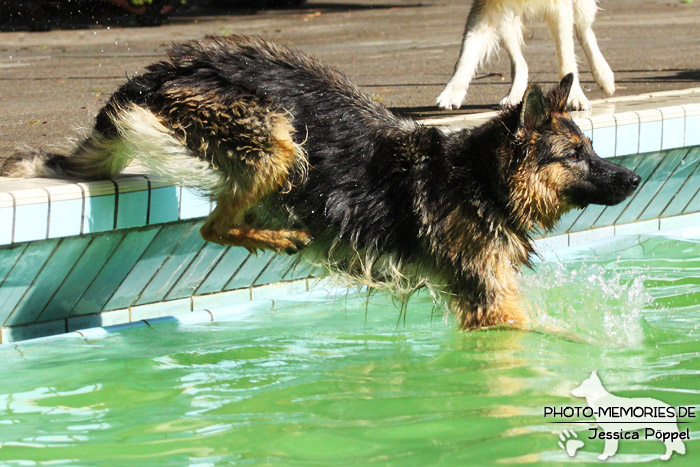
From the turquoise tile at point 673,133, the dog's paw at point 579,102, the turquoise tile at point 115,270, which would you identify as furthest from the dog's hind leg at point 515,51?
the turquoise tile at point 115,270

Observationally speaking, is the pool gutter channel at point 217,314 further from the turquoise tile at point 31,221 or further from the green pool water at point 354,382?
the turquoise tile at point 31,221

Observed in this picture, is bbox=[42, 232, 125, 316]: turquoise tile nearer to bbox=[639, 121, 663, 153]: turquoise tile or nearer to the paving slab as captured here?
the paving slab

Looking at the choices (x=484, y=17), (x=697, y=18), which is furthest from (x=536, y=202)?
(x=697, y=18)

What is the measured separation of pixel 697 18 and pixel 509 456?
13.2 m

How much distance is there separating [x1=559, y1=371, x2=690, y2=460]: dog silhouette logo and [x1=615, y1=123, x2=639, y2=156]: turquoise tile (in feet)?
8.74

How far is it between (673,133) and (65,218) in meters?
4.18

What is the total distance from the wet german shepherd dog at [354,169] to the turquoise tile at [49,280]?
1.63ft

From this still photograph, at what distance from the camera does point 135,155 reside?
4809 mm

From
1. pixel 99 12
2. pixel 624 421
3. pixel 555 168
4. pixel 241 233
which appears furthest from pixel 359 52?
pixel 624 421

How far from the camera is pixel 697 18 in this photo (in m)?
15.1

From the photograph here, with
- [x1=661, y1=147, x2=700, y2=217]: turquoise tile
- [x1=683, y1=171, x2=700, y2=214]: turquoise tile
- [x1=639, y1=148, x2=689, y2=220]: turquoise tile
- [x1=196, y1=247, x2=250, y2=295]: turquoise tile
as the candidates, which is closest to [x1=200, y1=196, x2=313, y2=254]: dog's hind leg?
[x1=196, y1=247, x2=250, y2=295]: turquoise tile

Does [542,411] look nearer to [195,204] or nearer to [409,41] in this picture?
[195,204]

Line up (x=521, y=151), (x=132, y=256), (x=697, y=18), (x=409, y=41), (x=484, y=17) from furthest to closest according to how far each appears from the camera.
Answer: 1. (x=697, y=18)
2. (x=409, y=41)
3. (x=484, y=17)
4. (x=132, y=256)
5. (x=521, y=151)

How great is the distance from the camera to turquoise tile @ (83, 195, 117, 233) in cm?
491
